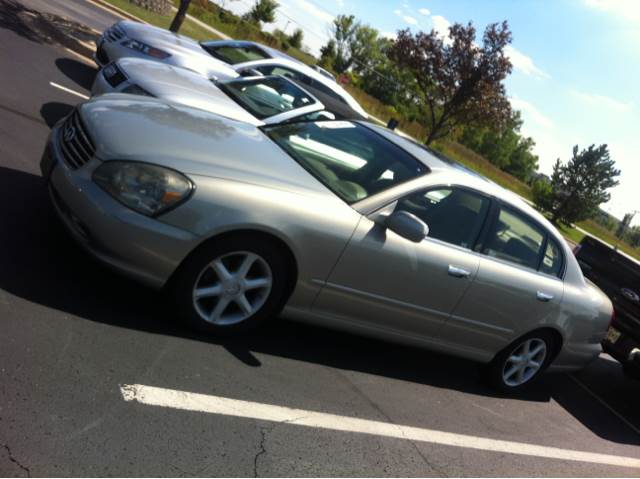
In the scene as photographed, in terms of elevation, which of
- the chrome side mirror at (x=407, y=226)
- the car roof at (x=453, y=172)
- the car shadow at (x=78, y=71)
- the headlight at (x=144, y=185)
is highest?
the car roof at (x=453, y=172)

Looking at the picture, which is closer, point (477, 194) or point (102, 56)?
point (477, 194)

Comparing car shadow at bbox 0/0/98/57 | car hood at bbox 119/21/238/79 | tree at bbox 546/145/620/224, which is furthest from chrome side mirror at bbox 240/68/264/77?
tree at bbox 546/145/620/224

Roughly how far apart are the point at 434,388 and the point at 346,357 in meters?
0.83

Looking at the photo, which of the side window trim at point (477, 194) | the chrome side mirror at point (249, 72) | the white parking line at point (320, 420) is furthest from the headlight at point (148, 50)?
the white parking line at point (320, 420)

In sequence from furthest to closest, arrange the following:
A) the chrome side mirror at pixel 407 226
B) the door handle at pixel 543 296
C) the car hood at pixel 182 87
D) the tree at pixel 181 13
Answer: the tree at pixel 181 13, the car hood at pixel 182 87, the door handle at pixel 543 296, the chrome side mirror at pixel 407 226

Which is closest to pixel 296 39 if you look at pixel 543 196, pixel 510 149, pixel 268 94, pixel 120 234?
pixel 543 196

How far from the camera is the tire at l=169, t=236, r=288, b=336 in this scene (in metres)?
3.68

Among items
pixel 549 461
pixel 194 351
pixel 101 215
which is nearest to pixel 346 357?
pixel 194 351

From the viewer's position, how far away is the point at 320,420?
3.69 metres

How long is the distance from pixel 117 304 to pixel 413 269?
1999 mm

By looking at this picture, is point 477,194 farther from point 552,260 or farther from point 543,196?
point 543,196

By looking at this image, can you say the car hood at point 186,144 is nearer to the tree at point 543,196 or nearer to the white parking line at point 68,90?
the white parking line at point 68,90

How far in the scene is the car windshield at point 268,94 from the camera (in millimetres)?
6621

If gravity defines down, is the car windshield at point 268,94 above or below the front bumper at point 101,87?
above
